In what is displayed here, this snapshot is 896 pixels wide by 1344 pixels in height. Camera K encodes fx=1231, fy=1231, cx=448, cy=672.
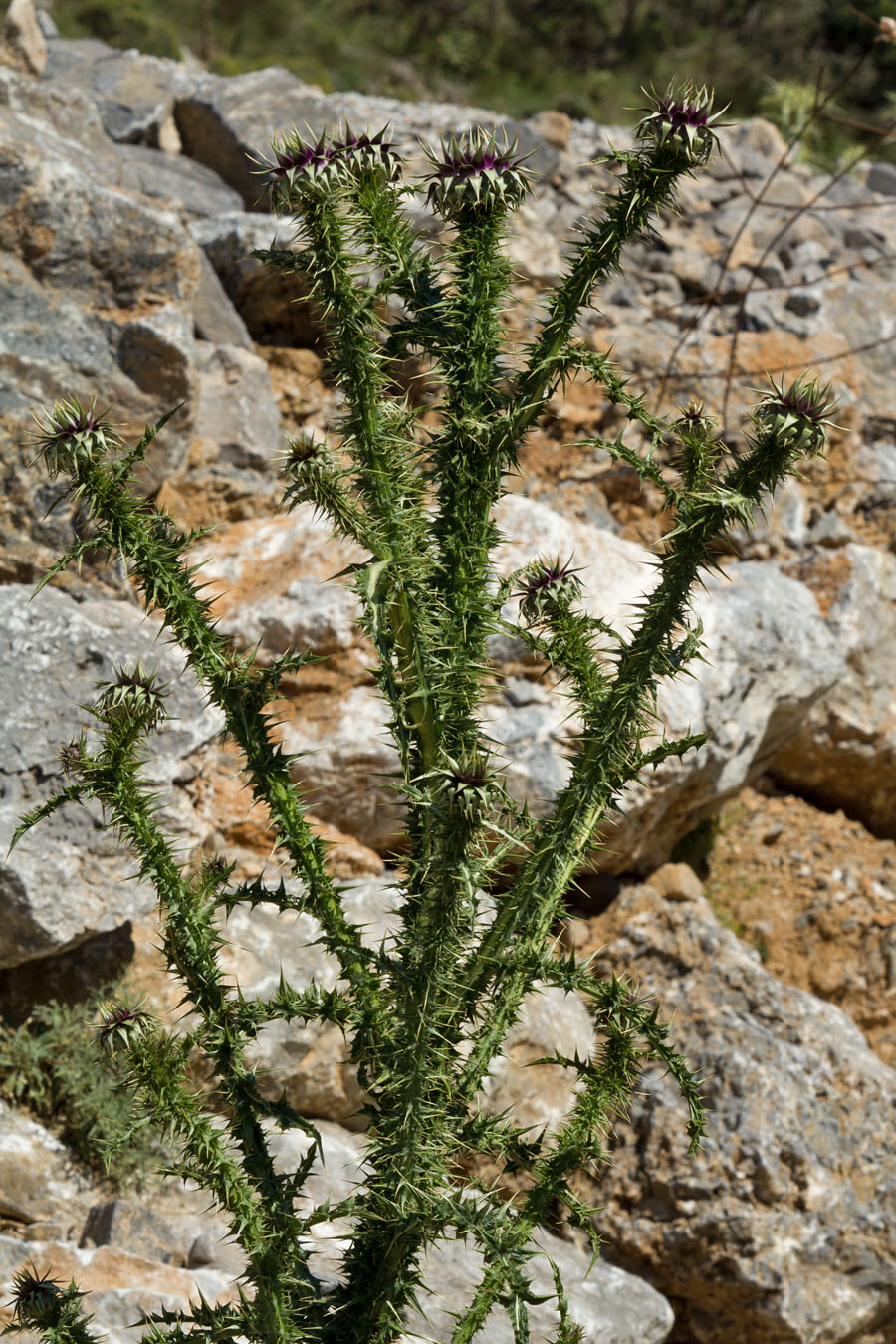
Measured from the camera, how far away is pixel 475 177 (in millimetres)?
2332

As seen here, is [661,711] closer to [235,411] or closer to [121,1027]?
[235,411]

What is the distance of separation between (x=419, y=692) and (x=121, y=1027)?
0.90m

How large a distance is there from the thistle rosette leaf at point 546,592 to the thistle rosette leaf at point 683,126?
933 mm

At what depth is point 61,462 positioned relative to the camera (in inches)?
91.0

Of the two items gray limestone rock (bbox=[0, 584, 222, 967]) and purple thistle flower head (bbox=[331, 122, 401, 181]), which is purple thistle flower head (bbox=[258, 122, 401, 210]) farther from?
gray limestone rock (bbox=[0, 584, 222, 967])

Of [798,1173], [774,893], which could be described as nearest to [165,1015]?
[798,1173]

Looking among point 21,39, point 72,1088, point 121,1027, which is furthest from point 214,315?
point 121,1027

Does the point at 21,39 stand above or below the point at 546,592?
above

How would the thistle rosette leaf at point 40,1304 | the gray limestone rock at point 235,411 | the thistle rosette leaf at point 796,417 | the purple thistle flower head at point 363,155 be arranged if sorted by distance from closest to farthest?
the thistle rosette leaf at point 796,417 → the purple thistle flower head at point 363,155 → the thistle rosette leaf at point 40,1304 → the gray limestone rock at point 235,411

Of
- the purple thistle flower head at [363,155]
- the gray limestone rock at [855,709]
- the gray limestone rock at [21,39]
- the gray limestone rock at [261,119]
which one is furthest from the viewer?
the gray limestone rock at [261,119]

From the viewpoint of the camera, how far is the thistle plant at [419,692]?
7.72 feet

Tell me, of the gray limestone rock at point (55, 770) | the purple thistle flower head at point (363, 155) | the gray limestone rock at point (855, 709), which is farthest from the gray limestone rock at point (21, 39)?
the purple thistle flower head at point (363, 155)

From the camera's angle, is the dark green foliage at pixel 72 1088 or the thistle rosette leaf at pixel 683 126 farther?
the dark green foliage at pixel 72 1088

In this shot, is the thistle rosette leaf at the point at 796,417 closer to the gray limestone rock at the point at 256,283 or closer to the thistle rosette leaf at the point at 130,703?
the thistle rosette leaf at the point at 130,703
